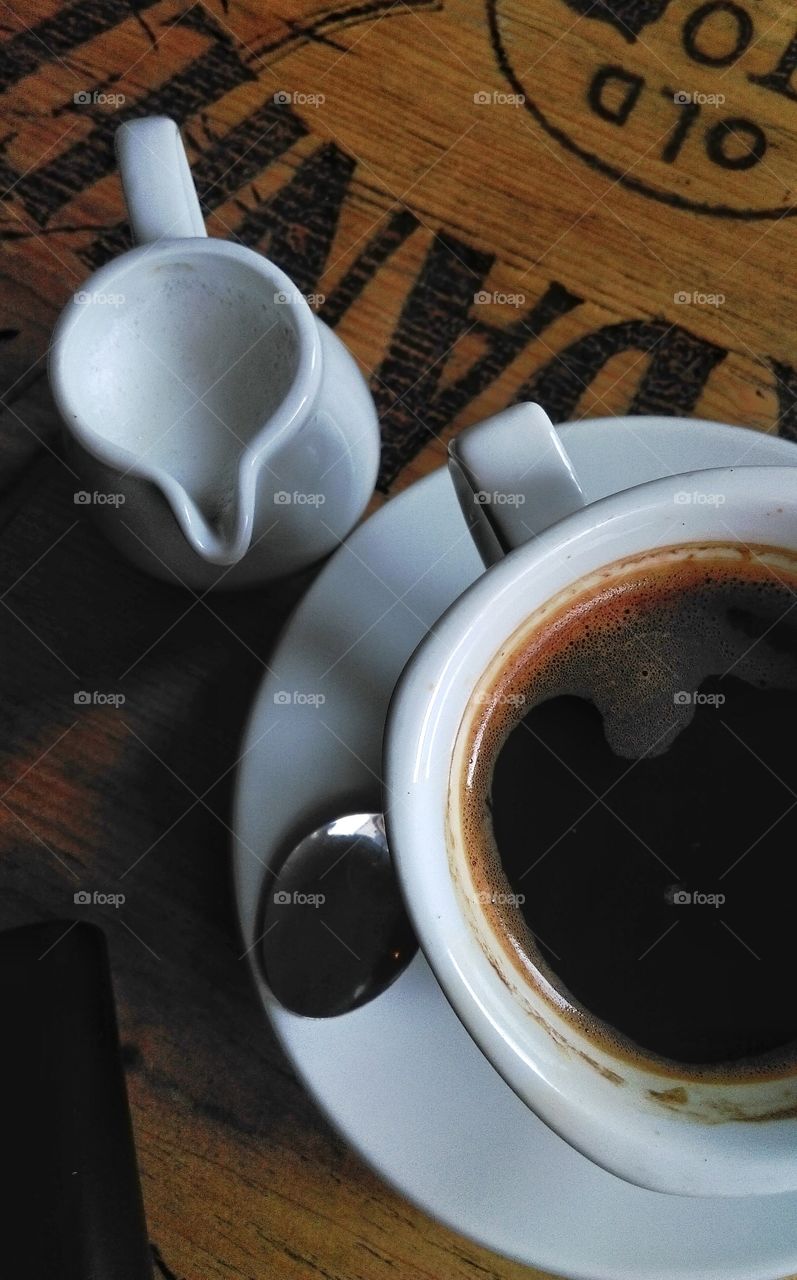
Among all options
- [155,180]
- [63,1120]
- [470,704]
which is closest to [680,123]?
[155,180]

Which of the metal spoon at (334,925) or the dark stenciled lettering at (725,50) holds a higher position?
the dark stenciled lettering at (725,50)

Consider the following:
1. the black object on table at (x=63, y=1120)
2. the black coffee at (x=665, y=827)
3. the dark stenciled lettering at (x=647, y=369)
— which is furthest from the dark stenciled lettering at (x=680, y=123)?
the black object on table at (x=63, y=1120)

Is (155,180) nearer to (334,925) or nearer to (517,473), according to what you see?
(517,473)

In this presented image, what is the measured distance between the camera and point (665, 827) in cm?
69

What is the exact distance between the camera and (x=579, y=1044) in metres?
0.67

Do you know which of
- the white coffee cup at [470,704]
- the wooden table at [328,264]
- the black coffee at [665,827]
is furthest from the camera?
the wooden table at [328,264]

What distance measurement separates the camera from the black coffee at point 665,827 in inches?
27.1

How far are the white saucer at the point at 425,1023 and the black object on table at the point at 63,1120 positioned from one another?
0.10 m

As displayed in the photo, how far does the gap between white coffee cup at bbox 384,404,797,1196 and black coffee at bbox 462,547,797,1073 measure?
72 millimetres

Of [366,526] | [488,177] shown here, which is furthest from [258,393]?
[488,177]

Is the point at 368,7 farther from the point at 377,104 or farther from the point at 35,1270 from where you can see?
the point at 35,1270

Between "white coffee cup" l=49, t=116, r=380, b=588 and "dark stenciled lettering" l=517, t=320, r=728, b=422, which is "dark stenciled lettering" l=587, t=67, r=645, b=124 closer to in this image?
"dark stenciled lettering" l=517, t=320, r=728, b=422

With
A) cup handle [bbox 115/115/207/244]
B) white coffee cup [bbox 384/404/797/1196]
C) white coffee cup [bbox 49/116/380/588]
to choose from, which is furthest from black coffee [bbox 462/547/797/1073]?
cup handle [bbox 115/115/207/244]

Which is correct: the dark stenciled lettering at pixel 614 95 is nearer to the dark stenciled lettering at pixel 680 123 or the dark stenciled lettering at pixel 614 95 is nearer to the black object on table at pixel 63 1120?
the dark stenciled lettering at pixel 680 123
